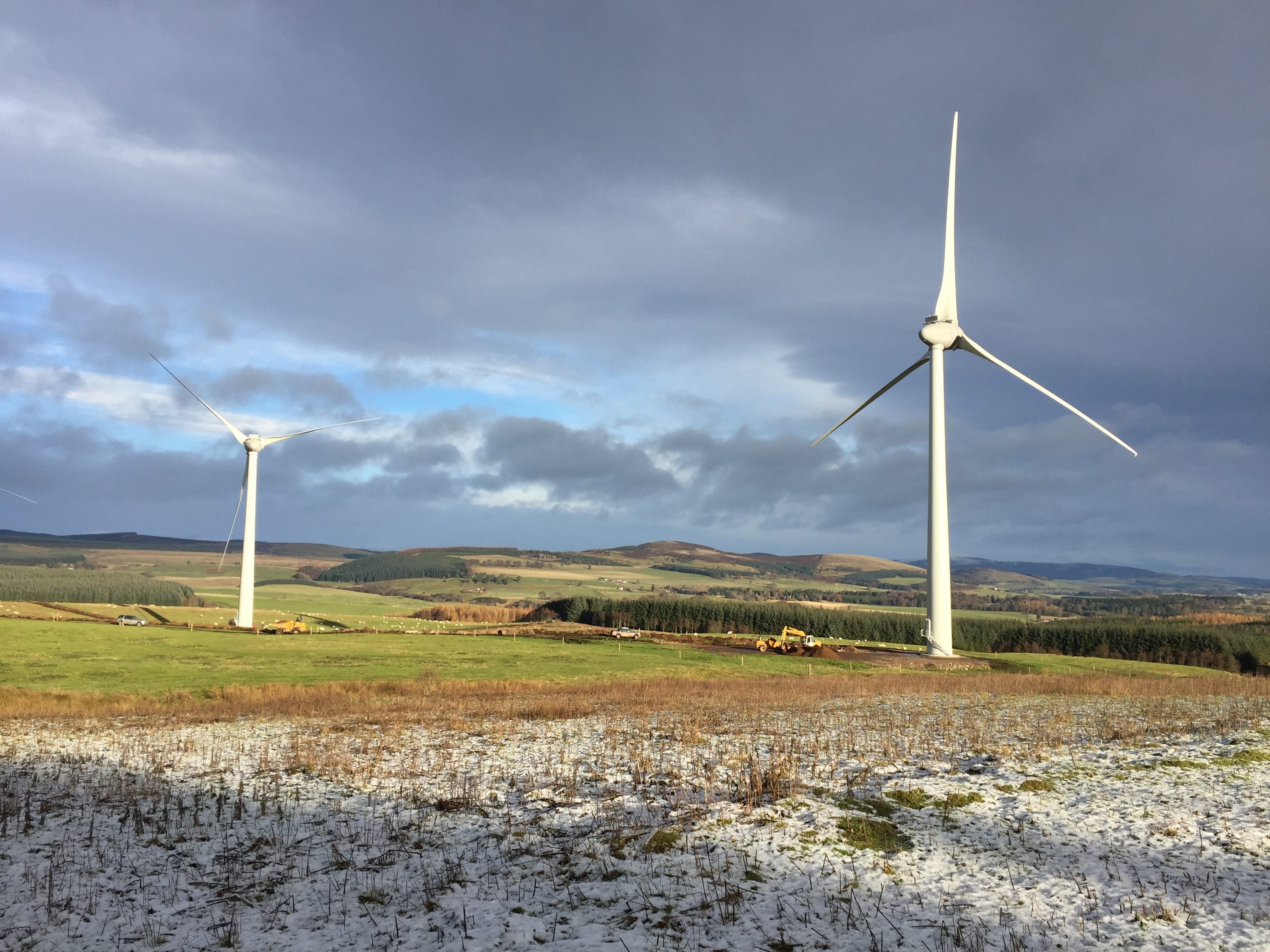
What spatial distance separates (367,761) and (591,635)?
218 feet

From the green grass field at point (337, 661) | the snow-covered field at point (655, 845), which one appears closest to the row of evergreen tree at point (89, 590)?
the green grass field at point (337, 661)

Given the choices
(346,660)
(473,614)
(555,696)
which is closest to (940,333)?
(555,696)

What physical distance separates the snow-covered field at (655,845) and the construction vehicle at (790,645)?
53.8m

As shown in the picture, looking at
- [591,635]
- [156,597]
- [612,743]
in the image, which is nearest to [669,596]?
[591,635]

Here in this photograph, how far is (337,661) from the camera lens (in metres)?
55.7

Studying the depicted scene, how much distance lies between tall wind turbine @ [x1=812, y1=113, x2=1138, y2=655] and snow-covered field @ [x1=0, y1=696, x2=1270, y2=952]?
1403 inches

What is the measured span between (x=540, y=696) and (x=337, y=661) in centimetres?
2473

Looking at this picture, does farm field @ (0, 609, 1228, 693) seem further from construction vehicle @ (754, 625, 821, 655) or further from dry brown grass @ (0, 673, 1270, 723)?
construction vehicle @ (754, 625, 821, 655)

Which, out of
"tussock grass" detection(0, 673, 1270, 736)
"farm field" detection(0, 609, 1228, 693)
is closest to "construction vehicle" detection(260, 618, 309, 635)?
"farm field" detection(0, 609, 1228, 693)

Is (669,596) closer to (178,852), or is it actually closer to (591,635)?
(591,635)

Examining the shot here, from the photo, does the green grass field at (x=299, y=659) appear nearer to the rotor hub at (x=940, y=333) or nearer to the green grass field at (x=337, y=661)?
the green grass field at (x=337, y=661)

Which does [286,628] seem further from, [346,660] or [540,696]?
[540,696]

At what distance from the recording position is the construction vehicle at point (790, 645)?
7519 cm

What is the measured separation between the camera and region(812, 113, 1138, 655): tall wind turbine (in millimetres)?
56875
